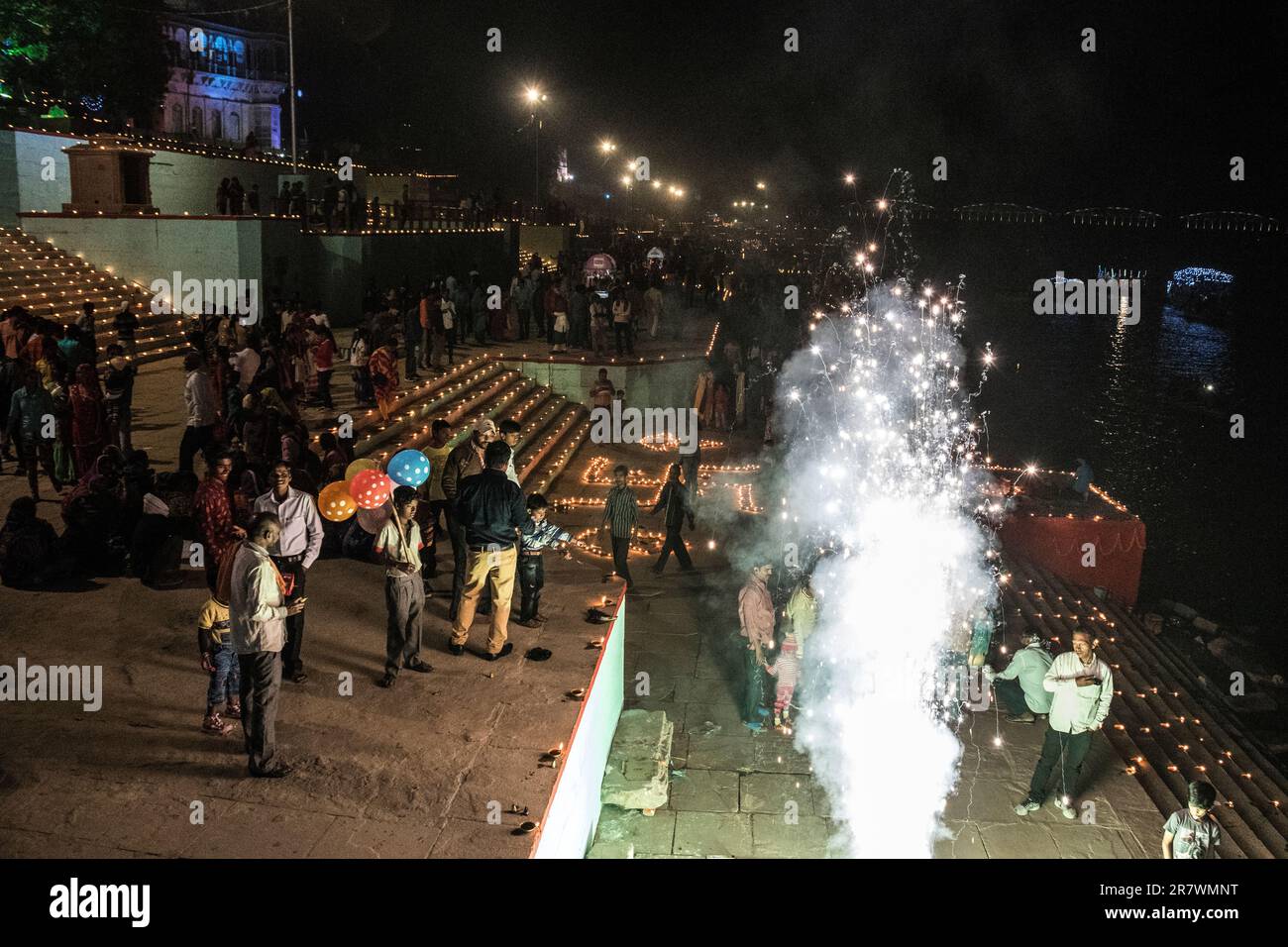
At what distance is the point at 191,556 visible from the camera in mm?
8305

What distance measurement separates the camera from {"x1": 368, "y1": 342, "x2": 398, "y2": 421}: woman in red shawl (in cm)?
1279

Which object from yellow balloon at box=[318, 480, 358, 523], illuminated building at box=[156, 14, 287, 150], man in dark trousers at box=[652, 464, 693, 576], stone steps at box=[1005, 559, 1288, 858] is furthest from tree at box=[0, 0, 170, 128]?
stone steps at box=[1005, 559, 1288, 858]

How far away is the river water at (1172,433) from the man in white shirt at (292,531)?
620 inches

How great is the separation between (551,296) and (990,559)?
10409 mm

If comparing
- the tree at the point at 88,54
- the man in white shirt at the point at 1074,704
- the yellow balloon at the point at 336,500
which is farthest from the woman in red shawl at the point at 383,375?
the tree at the point at 88,54

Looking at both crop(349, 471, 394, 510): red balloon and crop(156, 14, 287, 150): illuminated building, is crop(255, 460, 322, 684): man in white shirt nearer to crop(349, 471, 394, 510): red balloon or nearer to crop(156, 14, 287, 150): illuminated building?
crop(349, 471, 394, 510): red balloon

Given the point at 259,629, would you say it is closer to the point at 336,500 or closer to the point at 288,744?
the point at 288,744

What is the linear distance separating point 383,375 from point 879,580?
270 inches

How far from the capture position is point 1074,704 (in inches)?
274

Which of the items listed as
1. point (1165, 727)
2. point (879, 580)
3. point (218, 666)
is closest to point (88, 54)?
point (879, 580)

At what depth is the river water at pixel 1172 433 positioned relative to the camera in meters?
24.5

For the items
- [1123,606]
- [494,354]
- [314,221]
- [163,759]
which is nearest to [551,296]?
[494,354]

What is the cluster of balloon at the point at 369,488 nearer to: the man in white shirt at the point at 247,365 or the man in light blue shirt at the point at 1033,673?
the man in white shirt at the point at 247,365

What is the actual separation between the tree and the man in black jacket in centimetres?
2458
